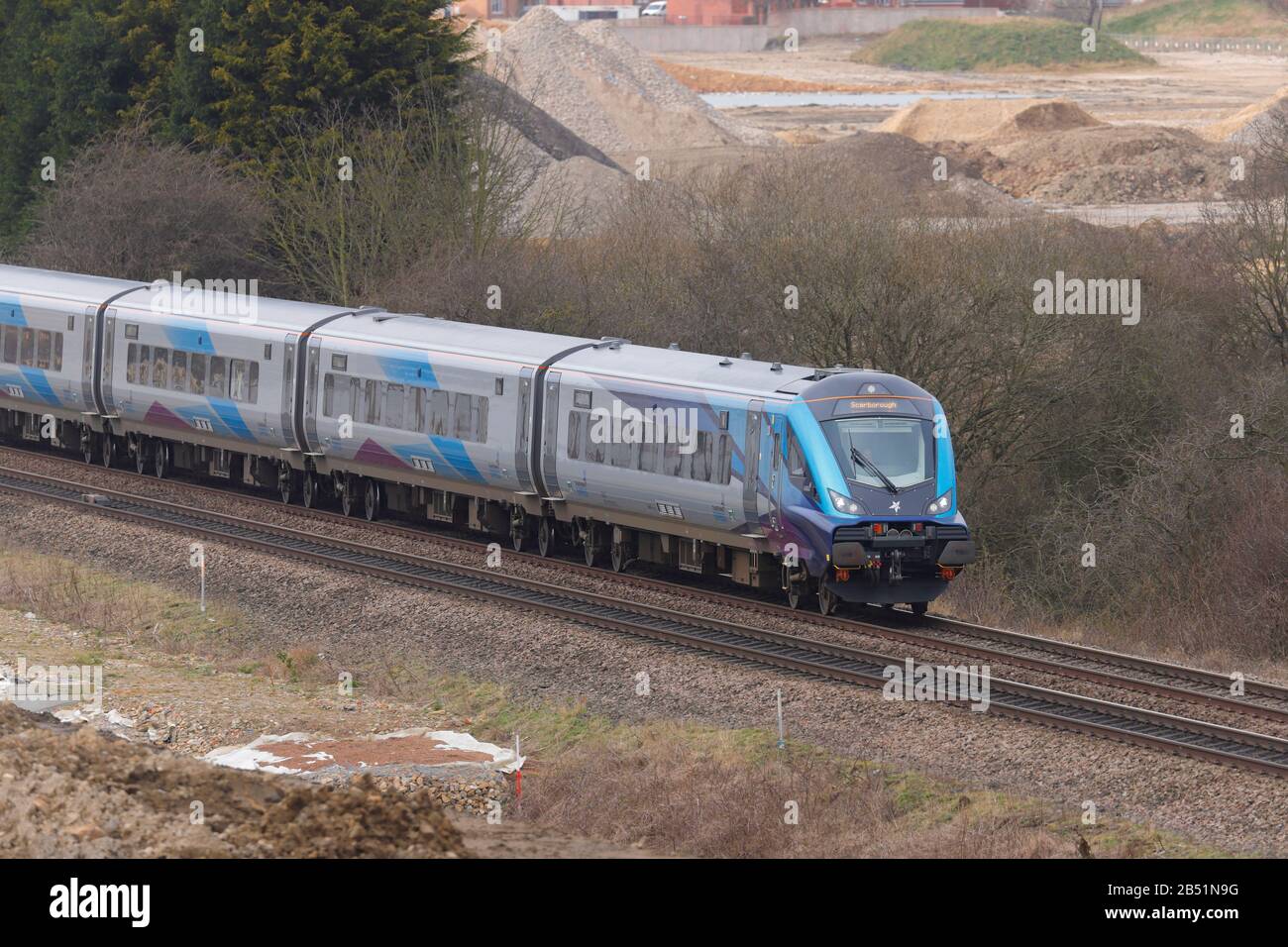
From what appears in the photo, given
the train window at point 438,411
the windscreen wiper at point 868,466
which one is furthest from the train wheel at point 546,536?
the windscreen wiper at point 868,466

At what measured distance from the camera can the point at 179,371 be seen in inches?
1176

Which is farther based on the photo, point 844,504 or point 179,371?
point 179,371

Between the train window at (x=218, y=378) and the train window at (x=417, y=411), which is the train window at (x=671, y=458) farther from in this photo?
the train window at (x=218, y=378)

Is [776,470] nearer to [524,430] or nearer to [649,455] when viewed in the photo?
[649,455]

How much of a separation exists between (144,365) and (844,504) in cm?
1479

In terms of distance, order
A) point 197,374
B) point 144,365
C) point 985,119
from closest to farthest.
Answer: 1. point 197,374
2. point 144,365
3. point 985,119

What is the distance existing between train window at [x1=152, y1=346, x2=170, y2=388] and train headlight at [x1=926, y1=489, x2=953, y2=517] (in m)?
14.5

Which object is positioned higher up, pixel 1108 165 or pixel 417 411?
pixel 1108 165

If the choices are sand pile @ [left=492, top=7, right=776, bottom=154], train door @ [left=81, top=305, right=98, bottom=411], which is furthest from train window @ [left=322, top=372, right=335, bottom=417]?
sand pile @ [left=492, top=7, right=776, bottom=154]

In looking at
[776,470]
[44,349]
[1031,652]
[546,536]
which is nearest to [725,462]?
[776,470]

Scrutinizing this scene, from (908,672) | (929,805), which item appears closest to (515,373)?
(908,672)

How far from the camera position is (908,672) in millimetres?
18188
